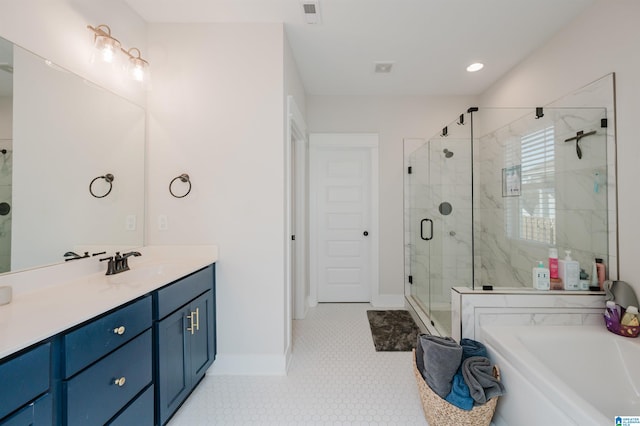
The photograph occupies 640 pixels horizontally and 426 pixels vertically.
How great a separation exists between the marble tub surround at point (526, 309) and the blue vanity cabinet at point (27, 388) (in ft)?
6.66

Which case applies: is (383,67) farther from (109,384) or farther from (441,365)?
(109,384)

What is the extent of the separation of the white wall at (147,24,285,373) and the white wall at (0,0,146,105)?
0.68 ft

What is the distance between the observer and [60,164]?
146cm

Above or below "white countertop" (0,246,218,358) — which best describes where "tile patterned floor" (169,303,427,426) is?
below

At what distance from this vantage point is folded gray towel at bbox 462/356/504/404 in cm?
136

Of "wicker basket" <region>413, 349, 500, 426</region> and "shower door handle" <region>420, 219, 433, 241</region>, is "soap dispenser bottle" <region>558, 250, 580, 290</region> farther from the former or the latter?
"shower door handle" <region>420, 219, 433, 241</region>

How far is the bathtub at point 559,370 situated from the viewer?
1250mm

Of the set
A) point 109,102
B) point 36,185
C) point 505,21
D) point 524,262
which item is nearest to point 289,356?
point 36,185

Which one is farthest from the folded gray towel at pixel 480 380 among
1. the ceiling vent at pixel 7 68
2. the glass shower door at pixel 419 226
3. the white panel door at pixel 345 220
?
the ceiling vent at pixel 7 68

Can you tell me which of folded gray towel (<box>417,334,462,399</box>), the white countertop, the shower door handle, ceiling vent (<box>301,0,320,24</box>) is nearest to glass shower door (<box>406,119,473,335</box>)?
the shower door handle

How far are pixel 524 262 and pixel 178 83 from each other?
123 inches

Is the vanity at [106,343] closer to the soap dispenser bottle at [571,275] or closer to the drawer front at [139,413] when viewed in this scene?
the drawer front at [139,413]

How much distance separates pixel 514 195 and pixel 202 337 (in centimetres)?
276

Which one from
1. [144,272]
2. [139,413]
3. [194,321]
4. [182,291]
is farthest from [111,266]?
[139,413]
